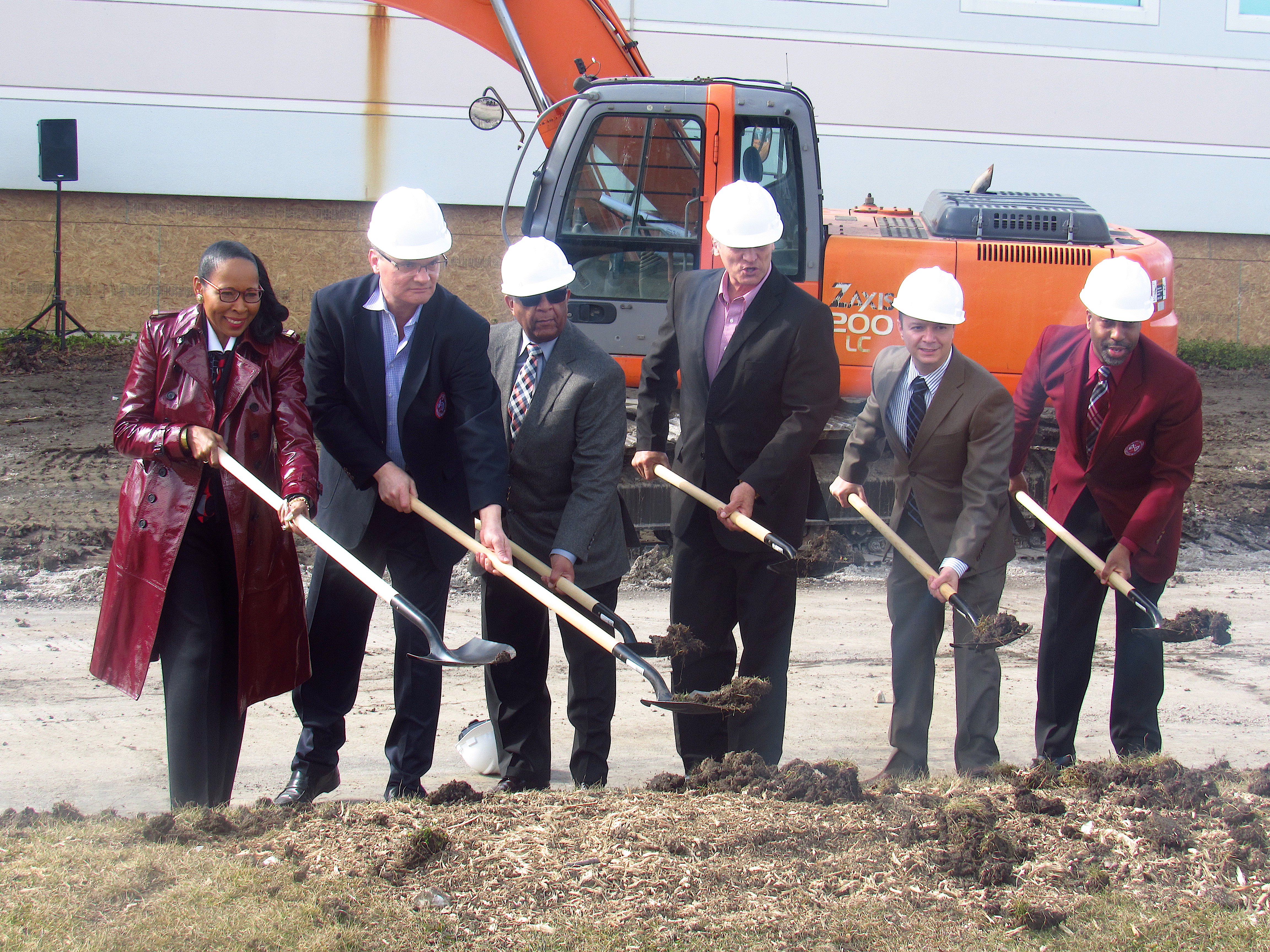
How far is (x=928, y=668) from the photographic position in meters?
4.40

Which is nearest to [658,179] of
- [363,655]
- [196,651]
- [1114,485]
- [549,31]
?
[549,31]

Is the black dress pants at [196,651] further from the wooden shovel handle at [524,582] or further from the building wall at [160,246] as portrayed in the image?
the building wall at [160,246]

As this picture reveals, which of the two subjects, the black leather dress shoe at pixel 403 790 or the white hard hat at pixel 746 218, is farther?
the white hard hat at pixel 746 218

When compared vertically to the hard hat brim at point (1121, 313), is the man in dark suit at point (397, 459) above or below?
below

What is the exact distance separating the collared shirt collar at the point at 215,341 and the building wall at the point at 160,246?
37.3 feet

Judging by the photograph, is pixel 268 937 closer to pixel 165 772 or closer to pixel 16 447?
pixel 165 772

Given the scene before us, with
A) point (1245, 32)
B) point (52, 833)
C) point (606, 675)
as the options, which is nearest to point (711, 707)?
point (606, 675)

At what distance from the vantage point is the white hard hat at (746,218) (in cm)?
403

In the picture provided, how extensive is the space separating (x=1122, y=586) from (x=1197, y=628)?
0.32m

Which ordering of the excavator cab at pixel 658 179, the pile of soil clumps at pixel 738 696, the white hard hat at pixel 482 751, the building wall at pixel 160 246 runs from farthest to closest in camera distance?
the building wall at pixel 160 246 < the excavator cab at pixel 658 179 < the white hard hat at pixel 482 751 < the pile of soil clumps at pixel 738 696

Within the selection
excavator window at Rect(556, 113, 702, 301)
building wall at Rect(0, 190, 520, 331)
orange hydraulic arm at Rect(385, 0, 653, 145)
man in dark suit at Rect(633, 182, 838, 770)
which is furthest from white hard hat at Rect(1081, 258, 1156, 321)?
building wall at Rect(0, 190, 520, 331)

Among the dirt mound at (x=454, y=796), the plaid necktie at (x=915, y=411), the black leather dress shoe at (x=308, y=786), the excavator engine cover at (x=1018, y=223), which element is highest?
the excavator engine cover at (x=1018, y=223)

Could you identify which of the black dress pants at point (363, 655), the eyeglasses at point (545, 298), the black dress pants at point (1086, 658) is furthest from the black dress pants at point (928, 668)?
the black dress pants at point (363, 655)

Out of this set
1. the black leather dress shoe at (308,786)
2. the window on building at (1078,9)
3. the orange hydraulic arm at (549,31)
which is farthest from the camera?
the window on building at (1078,9)
